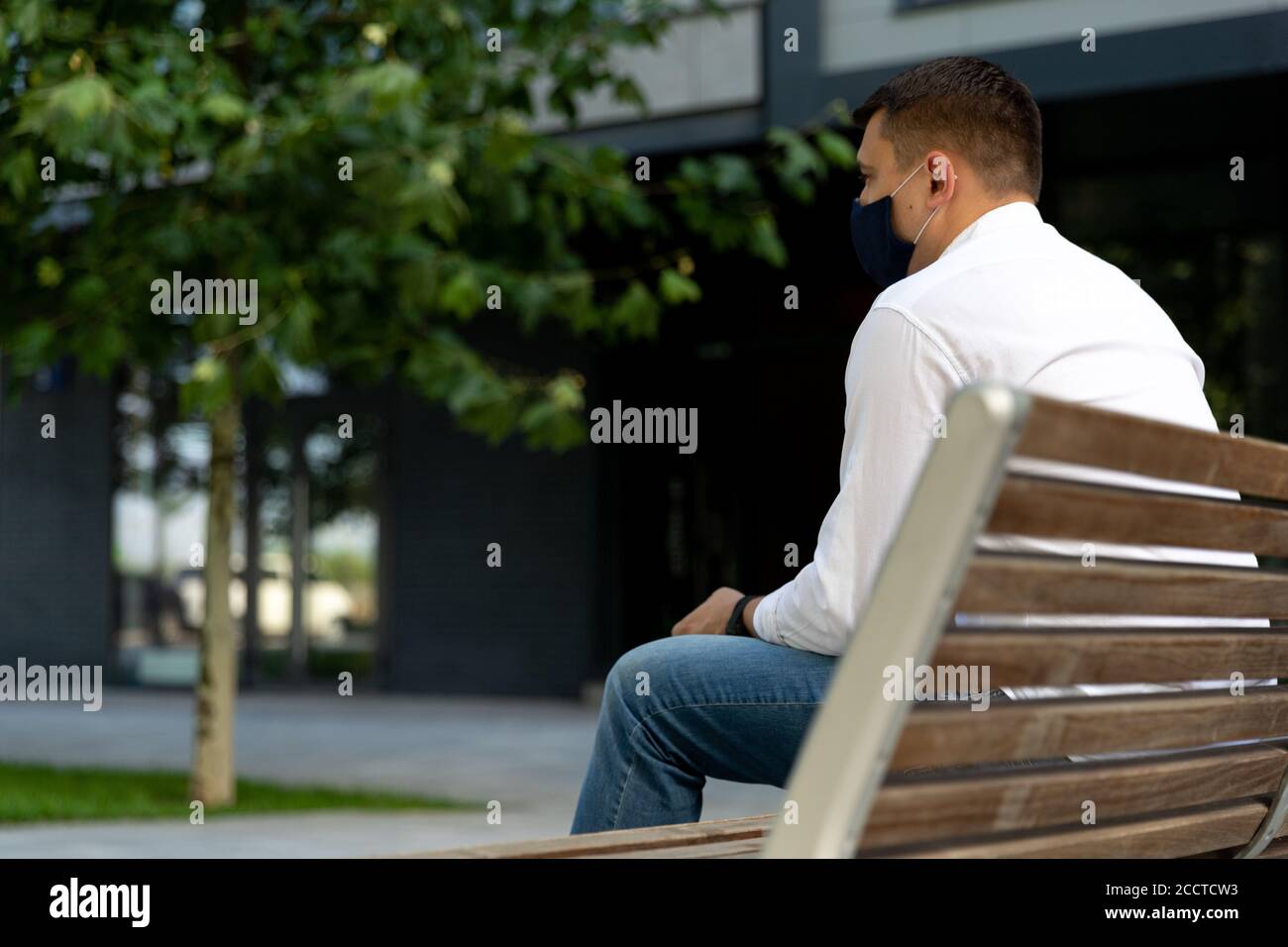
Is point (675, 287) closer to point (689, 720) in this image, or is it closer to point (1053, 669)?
point (689, 720)

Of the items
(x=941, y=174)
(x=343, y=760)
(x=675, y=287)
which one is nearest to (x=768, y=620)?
(x=941, y=174)

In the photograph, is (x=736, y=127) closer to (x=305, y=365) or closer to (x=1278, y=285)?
(x=1278, y=285)

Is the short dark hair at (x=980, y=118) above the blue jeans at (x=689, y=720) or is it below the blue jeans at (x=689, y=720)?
above

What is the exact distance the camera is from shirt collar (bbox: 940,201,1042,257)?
7.80ft

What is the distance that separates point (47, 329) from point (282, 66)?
188 cm

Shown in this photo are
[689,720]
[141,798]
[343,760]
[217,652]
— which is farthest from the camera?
[343,760]

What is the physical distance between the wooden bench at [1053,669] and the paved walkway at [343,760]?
15.4 feet

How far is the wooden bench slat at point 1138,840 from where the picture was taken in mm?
1648

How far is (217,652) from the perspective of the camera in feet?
27.1

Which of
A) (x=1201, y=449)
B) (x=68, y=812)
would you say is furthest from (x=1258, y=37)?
(x=1201, y=449)

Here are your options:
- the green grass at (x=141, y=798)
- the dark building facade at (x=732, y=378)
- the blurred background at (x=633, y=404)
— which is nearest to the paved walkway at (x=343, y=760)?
the green grass at (x=141, y=798)

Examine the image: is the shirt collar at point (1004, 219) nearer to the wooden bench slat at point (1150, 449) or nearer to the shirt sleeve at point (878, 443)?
the shirt sleeve at point (878, 443)

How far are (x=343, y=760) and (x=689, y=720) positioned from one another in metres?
9.02

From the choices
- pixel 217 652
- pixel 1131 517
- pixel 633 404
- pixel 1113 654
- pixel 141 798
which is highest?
pixel 1131 517
